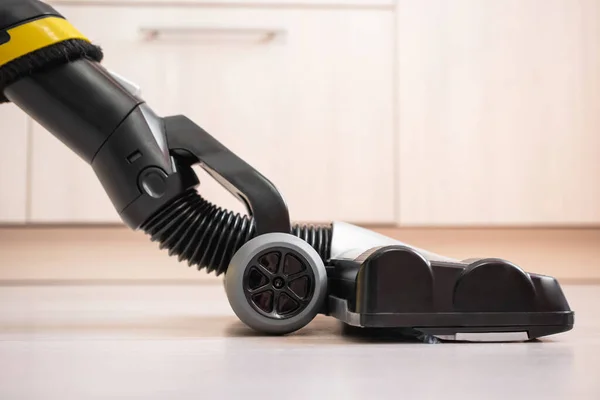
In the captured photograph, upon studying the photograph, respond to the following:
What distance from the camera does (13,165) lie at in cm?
185

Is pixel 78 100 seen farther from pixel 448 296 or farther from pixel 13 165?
pixel 13 165

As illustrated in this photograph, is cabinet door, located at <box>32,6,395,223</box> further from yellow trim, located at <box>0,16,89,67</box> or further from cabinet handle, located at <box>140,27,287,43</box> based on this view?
yellow trim, located at <box>0,16,89,67</box>

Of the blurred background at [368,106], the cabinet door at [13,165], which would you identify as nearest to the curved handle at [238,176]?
the blurred background at [368,106]

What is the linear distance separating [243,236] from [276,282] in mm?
83

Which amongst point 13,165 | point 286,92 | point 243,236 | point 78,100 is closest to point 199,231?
point 243,236

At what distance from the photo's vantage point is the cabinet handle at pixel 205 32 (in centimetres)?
186

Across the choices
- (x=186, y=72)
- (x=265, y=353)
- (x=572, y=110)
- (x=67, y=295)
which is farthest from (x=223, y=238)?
(x=572, y=110)

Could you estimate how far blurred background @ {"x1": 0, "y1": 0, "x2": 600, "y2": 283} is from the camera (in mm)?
1864

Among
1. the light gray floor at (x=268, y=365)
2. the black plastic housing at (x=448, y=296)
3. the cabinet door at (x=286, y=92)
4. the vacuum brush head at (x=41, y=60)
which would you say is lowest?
the light gray floor at (x=268, y=365)

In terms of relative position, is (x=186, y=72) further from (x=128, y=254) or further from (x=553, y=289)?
(x=553, y=289)

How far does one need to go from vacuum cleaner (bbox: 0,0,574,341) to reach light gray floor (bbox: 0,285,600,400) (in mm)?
27

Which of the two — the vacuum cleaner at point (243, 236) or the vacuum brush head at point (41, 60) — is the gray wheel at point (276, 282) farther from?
the vacuum brush head at point (41, 60)

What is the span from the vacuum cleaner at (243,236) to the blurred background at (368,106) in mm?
1111

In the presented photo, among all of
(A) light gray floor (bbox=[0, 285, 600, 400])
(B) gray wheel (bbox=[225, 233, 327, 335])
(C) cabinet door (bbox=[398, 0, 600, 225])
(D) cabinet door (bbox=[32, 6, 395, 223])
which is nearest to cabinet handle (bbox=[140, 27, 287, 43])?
(D) cabinet door (bbox=[32, 6, 395, 223])
